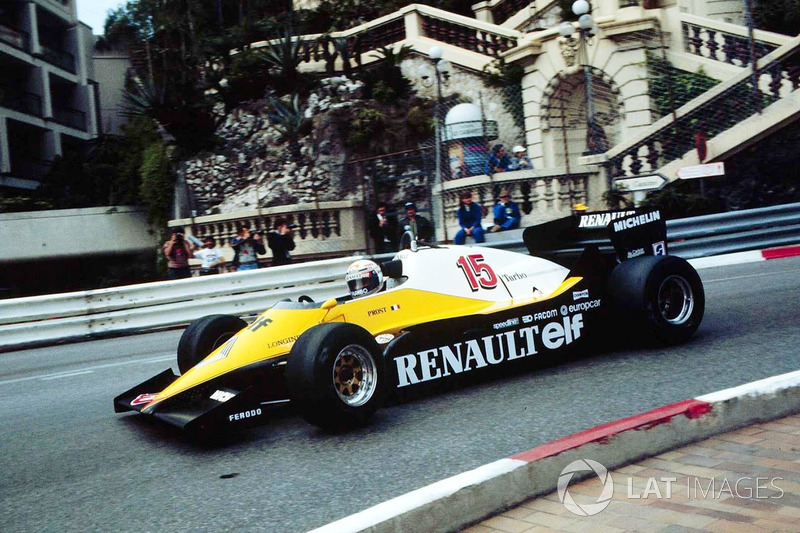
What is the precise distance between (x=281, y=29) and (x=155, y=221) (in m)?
8.43

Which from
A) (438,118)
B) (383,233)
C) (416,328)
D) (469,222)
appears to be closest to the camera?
(416,328)

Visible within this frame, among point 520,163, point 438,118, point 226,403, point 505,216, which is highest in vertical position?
point 438,118

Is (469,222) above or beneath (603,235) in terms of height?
above

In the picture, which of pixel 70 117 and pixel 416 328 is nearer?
pixel 416 328

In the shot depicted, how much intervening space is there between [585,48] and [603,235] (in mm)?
11266

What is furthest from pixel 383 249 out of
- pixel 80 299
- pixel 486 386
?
pixel 486 386

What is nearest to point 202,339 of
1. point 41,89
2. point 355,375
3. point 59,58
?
point 355,375

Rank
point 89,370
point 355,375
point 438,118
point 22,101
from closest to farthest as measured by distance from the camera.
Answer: point 355,375 < point 89,370 < point 438,118 < point 22,101

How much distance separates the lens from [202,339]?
640cm

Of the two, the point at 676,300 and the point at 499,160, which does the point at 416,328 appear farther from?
the point at 499,160

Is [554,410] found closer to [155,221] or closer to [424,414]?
[424,414]

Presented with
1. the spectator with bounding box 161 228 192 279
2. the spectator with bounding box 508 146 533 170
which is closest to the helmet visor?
the spectator with bounding box 161 228 192 279

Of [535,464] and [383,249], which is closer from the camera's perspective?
[535,464]

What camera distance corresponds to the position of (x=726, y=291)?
9.44 meters
